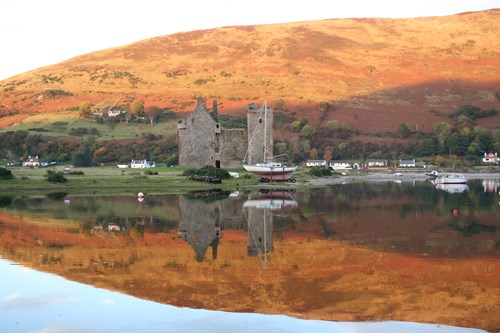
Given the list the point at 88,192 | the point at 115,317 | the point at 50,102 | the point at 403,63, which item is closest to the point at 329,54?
the point at 403,63

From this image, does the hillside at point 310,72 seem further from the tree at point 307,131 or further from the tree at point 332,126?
the tree at point 307,131

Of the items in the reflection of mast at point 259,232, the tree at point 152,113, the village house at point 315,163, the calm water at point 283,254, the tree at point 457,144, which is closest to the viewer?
the calm water at point 283,254

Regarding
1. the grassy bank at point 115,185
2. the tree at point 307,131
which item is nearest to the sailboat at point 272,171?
the grassy bank at point 115,185

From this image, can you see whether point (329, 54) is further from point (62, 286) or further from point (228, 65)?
point (62, 286)

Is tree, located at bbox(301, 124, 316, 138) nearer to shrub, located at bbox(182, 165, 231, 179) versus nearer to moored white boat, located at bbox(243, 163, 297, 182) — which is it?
moored white boat, located at bbox(243, 163, 297, 182)

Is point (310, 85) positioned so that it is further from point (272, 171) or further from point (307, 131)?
point (272, 171)

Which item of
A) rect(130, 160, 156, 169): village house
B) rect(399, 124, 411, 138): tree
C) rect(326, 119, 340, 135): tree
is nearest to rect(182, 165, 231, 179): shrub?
rect(130, 160, 156, 169): village house

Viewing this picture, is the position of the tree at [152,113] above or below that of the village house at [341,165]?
above
